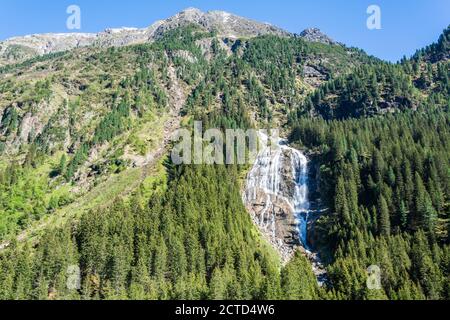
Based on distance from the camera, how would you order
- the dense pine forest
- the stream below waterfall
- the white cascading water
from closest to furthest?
1. the dense pine forest
2. the stream below waterfall
3. the white cascading water

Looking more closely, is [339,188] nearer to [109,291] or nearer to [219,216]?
[219,216]

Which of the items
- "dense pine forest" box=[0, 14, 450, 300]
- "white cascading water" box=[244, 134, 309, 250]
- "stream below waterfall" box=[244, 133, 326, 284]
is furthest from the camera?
"white cascading water" box=[244, 134, 309, 250]

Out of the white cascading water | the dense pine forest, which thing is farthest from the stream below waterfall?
the dense pine forest

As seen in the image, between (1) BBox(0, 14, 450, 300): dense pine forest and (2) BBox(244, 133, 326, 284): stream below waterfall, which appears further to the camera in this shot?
(2) BBox(244, 133, 326, 284): stream below waterfall

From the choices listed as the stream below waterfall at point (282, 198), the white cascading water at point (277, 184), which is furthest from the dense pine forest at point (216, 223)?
the white cascading water at point (277, 184)

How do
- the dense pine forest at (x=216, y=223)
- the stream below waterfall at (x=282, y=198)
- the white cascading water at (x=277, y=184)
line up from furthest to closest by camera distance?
the white cascading water at (x=277, y=184), the stream below waterfall at (x=282, y=198), the dense pine forest at (x=216, y=223)

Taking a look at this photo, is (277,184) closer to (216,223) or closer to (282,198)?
(282,198)

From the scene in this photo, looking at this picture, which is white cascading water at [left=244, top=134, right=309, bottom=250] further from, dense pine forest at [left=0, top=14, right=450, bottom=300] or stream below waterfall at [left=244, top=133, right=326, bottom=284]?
dense pine forest at [left=0, top=14, right=450, bottom=300]

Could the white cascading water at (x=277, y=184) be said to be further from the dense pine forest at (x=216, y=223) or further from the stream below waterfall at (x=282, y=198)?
the dense pine forest at (x=216, y=223)
